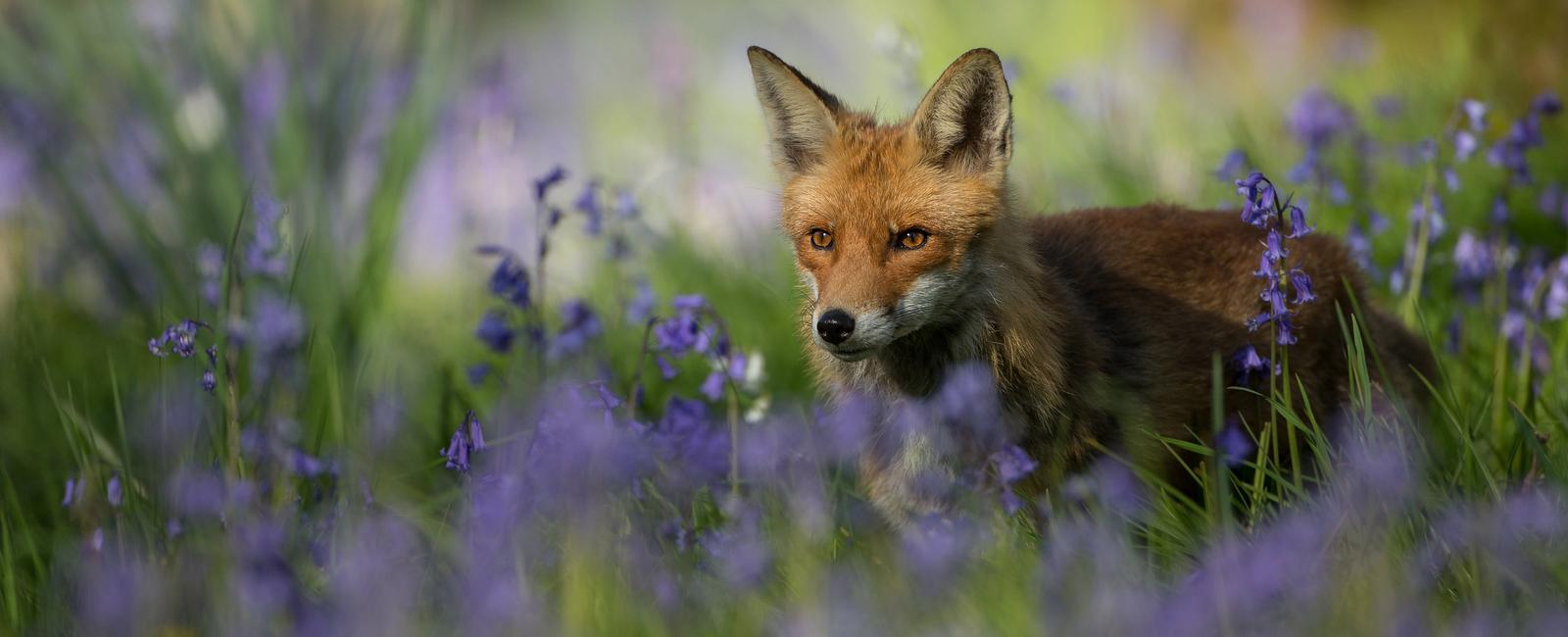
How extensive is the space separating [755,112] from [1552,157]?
5346 mm

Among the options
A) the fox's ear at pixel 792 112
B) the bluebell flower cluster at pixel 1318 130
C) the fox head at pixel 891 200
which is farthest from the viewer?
the bluebell flower cluster at pixel 1318 130

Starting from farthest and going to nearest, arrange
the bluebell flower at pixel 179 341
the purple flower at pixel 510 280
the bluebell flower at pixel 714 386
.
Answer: the purple flower at pixel 510 280
the bluebell flower at pixel 714 386
the bluebell flower at pixel 179 341

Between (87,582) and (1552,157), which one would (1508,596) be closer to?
(87,582)

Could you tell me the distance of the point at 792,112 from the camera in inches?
149

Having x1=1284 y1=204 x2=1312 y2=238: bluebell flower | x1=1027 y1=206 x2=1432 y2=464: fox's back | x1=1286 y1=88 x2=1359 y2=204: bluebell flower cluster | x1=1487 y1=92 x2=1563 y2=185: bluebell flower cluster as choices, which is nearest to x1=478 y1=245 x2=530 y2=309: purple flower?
x1=1027 y1=206 x2=1432 y2=464: fox's back

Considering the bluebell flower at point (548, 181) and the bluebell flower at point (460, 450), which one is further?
the bluebell flower at point (548, 181)

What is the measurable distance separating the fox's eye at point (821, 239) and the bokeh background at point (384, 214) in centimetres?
48

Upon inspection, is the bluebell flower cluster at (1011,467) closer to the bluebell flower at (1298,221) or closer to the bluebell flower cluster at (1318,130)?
the bluebell flower at (1298,221)

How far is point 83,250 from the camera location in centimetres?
541

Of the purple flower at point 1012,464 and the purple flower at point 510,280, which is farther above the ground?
the purple flower at point 510,280

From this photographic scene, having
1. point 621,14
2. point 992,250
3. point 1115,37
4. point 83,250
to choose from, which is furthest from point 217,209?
point 621,14

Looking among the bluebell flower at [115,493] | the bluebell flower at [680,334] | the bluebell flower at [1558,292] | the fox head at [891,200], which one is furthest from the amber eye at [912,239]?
the bluebell flower at [1558,292]

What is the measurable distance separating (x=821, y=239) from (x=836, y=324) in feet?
1.48

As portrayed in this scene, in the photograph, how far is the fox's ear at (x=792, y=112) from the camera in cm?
368
